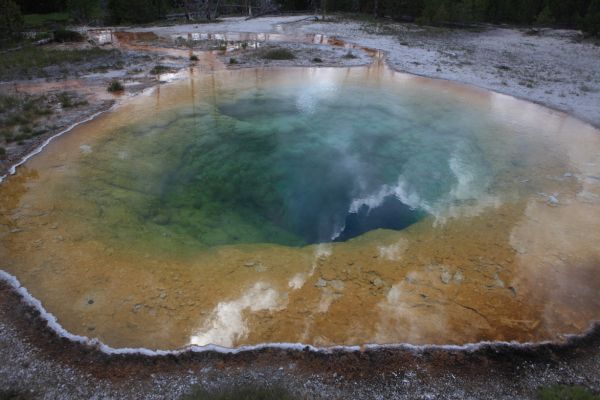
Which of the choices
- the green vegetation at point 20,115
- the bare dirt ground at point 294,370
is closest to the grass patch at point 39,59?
the green vegetation at point 20,115

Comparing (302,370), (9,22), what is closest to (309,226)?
(302,370)

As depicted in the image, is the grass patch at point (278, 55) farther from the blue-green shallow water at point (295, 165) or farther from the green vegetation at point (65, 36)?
the green vegetation at point (65, 36)

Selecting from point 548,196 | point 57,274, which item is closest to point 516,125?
point 548,196

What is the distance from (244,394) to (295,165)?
5811 mm

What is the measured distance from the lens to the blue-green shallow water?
22.6 feet

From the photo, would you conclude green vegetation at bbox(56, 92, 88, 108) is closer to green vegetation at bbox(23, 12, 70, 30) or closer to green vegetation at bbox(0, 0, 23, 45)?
green vegetation at bbox(0, 0, 23, 45)

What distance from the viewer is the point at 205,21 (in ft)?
98.2

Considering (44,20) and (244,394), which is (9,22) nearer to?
(44,20)

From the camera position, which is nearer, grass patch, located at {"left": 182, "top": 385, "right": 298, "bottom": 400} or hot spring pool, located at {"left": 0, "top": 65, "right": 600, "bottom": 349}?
grass patch, located at {"left": 182, "top": 385, "right": 298, "bottom": 400}

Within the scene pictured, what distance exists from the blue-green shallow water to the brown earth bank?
2.31m

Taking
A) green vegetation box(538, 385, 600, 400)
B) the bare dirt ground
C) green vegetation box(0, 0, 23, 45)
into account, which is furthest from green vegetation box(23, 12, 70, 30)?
green vegetation box(538, 385, 600, 400)

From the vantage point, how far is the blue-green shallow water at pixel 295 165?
6.90m

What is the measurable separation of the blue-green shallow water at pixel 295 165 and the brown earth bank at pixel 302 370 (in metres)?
2.31

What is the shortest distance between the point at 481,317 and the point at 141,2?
34113mm
